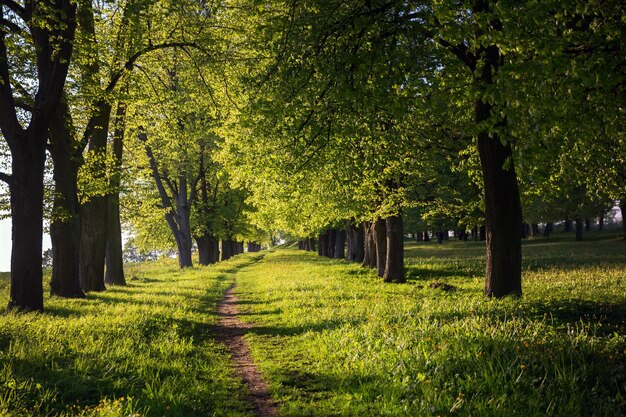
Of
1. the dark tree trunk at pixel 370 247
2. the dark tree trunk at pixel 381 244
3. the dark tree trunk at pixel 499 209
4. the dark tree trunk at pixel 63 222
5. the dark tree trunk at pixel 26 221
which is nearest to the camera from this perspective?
the dark tree trunk at pixel 26 221

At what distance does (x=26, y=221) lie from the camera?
441 inches

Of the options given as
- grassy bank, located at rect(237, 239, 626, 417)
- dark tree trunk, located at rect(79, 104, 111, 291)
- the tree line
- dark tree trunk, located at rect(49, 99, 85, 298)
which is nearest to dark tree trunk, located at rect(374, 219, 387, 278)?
the tree line

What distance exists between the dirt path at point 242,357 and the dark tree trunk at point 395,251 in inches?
326

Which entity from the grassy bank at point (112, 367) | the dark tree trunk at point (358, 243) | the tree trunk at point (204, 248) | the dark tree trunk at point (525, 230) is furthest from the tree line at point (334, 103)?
the dark tree trunk at point (525, 230)

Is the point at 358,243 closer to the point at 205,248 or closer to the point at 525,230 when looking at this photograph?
the point at 205,248

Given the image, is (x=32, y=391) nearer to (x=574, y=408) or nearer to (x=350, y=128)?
(x=574, y=408)

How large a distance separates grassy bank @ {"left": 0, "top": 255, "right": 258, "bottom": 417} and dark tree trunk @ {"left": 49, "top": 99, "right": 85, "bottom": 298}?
3.42 metres

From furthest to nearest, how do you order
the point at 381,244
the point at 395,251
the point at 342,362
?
the point at 381,244, the point at 395,251, the point at 342,362

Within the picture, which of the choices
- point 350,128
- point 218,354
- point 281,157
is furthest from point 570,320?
point 281,157

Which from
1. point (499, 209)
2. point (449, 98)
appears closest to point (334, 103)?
point (449, 98)

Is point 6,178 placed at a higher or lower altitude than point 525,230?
higher

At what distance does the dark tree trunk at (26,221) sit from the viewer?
1121cm

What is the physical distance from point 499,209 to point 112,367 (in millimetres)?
9806

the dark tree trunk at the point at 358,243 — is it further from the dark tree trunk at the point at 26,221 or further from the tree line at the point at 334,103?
the dark tree trunk at the point at 26,221
